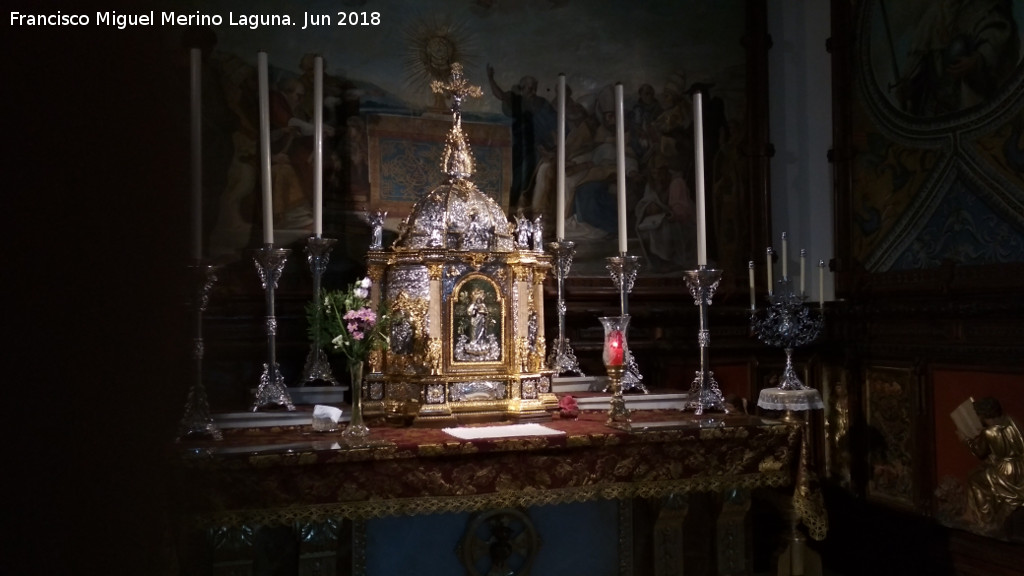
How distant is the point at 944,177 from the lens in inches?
215

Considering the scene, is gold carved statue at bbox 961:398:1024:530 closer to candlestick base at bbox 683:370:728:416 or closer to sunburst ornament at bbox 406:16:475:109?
candlestick base at bbox 683:370:728:416

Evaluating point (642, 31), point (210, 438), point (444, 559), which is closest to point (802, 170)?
point (642, 31)

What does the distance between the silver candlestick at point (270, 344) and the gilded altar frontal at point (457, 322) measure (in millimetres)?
490

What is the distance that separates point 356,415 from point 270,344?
3.18 feet

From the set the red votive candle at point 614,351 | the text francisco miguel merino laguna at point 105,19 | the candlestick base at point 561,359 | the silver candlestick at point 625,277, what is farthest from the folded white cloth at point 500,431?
the text francisco miguel merino laguna at point 105,19

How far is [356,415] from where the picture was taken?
3934mm

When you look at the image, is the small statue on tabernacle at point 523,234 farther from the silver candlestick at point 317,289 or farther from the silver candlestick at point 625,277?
the silver candlestick at point 317,289

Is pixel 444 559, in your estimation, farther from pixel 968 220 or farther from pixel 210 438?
pixel 968 220

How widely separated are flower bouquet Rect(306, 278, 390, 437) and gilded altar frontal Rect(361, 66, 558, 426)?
1.24ft

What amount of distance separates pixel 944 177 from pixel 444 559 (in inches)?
170

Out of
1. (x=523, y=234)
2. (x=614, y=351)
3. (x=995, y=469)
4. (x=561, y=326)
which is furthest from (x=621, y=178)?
(x=995, y=469)

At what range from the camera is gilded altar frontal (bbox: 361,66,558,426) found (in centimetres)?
452

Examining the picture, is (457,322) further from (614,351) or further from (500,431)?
(614,351)

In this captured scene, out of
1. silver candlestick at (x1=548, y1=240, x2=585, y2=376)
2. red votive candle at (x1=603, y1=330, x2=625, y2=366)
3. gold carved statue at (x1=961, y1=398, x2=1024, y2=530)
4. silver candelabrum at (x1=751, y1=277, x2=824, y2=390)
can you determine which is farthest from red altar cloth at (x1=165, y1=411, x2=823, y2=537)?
gold carved statue at (x1=961, y1=398, x2=1024, y2=530)
